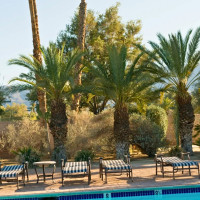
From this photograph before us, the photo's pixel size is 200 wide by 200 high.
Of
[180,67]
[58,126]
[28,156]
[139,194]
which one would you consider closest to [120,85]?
[180,67]

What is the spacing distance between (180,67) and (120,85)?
3.09 metres

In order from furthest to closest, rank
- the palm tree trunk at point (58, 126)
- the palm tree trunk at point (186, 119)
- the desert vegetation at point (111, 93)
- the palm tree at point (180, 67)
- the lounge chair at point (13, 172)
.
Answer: the palm tree trunk at point (186, 119) < the palm tree at point (180, 67) < the palm tree trunk at point (58, 126) < the desert vegetation at point (111, 93) < the lounge chair at point (13, 172)

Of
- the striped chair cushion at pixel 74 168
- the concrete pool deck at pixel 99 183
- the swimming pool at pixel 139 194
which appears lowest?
the swimming pool at pixel 139 194

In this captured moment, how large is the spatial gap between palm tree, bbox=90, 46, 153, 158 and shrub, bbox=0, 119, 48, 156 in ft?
16.6

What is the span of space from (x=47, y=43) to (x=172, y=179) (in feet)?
27.2

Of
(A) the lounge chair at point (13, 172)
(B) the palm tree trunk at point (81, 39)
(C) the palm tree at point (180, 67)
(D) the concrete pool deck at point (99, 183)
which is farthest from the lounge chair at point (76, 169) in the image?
(B) the palm tree trunk at point (81, 39)

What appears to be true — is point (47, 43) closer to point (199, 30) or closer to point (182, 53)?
point (182, 53)

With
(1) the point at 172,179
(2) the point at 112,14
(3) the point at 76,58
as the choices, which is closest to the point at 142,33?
(2) the point at 112,14

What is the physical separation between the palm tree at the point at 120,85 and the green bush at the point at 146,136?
4.90 ft

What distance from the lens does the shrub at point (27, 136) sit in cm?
1750

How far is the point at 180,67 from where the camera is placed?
1459cm

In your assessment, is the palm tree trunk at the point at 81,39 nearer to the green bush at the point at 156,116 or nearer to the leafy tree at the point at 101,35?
the green bush at the point at 156,116

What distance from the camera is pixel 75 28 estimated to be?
96.9 feet

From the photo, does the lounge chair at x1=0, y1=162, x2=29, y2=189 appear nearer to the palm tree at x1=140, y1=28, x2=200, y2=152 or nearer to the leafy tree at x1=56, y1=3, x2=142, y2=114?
the palm tree at x1=140, y1=28, x2=200, y2=152
